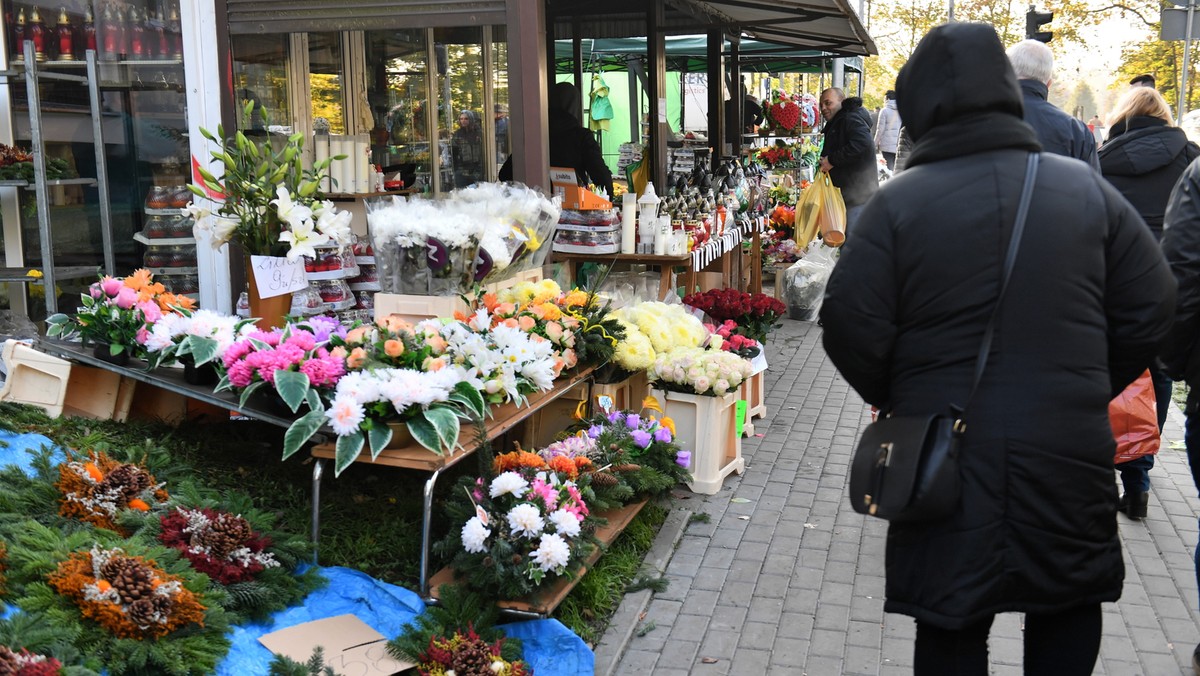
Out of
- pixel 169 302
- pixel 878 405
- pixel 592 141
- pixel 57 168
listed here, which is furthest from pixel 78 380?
pixel 592 141

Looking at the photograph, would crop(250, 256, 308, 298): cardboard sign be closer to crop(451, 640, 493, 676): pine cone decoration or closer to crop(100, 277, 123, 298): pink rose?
crop(100, 277, 123, 298): pink rose

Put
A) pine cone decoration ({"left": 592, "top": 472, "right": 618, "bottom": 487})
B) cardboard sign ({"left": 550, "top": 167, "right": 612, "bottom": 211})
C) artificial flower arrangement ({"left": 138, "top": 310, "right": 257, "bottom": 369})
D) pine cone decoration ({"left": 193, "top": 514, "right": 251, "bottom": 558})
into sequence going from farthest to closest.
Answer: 1. cardboard sign ({"left": 550, "top": 167, "right": 612, "bottom": 211})
2. pine cone decoration ({"left": 592, "top": 472, "right": 618, "bottom": 487})
3. artificial flower arrangement ({"left": 138, "top": 310, "right": 257, "bottom": 369})
4. pine cone decoration ({"left": 193, "top": 514, "right": 251, "bottom": 558})

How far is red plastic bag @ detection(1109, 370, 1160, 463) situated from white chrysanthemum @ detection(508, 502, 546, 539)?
268cm

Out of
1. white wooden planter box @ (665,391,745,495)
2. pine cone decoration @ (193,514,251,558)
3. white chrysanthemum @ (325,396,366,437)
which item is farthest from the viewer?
white wooden planter box @ (665,391,745,495)

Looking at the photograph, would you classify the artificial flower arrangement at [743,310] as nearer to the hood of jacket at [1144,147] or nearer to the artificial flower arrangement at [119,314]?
the hood of jacket at [1144,147]

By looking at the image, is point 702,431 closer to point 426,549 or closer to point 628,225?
point 628,225

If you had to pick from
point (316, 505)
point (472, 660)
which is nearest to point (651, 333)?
point (316, 505)

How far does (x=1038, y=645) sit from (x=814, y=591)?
161 centimetres

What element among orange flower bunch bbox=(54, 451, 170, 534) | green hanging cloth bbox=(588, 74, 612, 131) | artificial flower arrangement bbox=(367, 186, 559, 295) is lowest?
orange flower bunch bbox=(54, 451, 170, 534)

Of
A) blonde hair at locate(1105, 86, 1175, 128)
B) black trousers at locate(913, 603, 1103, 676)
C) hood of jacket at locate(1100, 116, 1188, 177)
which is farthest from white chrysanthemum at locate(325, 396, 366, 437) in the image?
blonde hair at locate(1105, 86, 1175, 128)

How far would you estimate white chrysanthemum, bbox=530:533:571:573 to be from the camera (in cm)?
332

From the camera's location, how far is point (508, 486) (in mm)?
3463

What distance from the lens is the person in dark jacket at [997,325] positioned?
89.0 inches

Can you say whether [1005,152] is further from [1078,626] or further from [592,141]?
[592,141]
